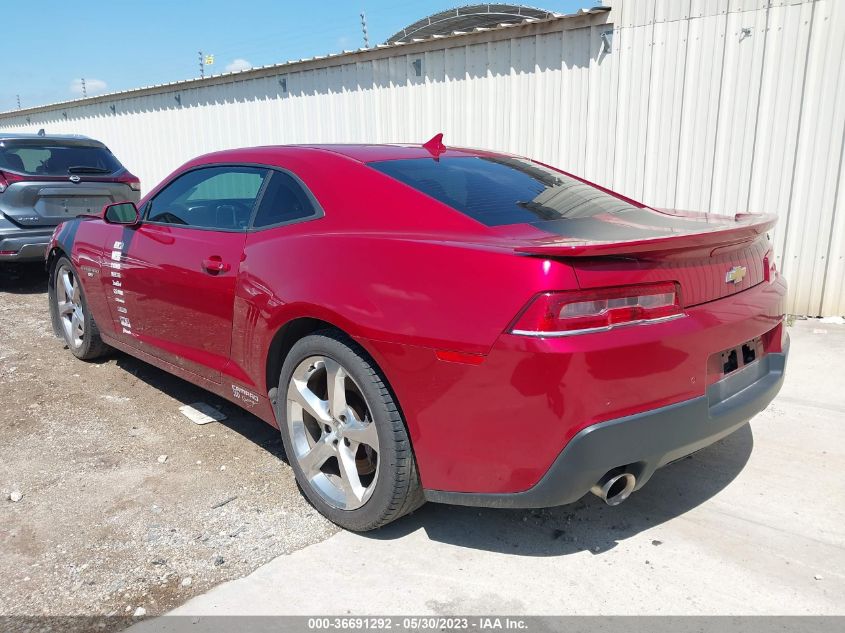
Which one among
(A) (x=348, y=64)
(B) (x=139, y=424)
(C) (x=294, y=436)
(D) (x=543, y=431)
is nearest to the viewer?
(D) (x=543, y=431)

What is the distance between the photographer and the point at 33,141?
7273 millimetres

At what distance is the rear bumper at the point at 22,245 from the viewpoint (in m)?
6.86

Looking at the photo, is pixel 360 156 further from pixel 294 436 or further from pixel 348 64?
pixel 348 64

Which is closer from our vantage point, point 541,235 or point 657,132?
point 541,235

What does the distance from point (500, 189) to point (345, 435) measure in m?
1.21

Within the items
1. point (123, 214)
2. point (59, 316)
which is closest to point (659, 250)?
point (123, 214)

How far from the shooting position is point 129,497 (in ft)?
9.96

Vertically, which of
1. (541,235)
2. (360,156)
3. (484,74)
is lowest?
(541,235)

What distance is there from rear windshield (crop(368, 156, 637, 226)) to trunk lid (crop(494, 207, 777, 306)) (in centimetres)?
13

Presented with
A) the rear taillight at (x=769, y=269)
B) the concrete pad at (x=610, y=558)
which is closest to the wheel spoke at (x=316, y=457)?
the concrete pad at (x=610, y=558)

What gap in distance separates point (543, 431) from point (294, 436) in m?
1.25

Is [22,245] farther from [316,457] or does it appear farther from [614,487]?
[614,487]

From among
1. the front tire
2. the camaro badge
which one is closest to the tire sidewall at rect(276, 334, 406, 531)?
the front tire

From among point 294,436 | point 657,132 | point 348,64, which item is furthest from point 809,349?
point 348,64
